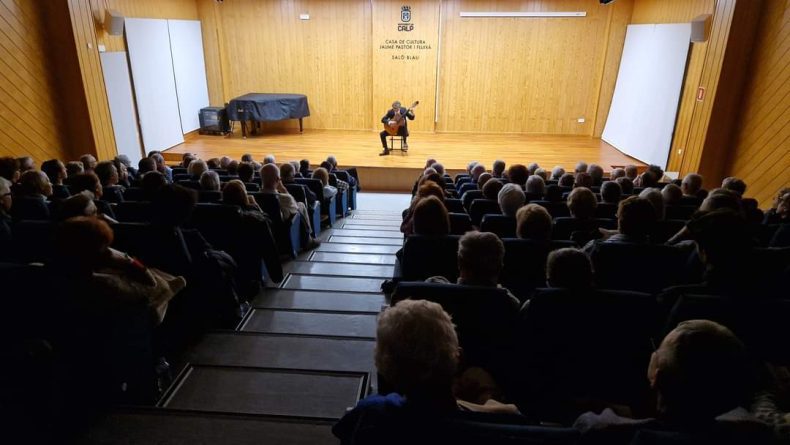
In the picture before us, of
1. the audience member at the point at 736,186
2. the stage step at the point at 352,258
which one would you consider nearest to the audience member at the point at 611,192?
the audience member at the point at 736,186

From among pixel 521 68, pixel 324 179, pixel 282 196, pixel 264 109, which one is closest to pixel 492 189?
pixel 282 196

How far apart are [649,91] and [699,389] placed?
10617 mm

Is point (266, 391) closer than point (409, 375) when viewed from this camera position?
No

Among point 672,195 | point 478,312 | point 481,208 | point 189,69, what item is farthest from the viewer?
point 189,69

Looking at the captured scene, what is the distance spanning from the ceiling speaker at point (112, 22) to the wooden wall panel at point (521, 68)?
7.49 meters

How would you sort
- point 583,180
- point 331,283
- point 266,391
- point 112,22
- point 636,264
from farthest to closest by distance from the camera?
point 112,22, point 583,180, point 331,283, point 636,264, point 266,391

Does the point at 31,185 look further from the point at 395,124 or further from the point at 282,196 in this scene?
the point at 395,124

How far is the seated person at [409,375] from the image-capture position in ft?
3.65

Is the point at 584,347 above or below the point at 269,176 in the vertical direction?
below

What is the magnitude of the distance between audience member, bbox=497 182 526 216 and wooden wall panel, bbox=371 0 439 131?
31.4 ft

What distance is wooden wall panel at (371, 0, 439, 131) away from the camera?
12.1m

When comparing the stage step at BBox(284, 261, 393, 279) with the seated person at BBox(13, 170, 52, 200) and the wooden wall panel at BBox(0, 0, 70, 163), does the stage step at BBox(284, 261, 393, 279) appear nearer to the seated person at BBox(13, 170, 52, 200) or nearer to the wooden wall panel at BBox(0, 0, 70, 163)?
the seated person at BBox(13, 170, 52, 200)

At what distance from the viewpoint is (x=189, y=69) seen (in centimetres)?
1186

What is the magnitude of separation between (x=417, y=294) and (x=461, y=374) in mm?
397
